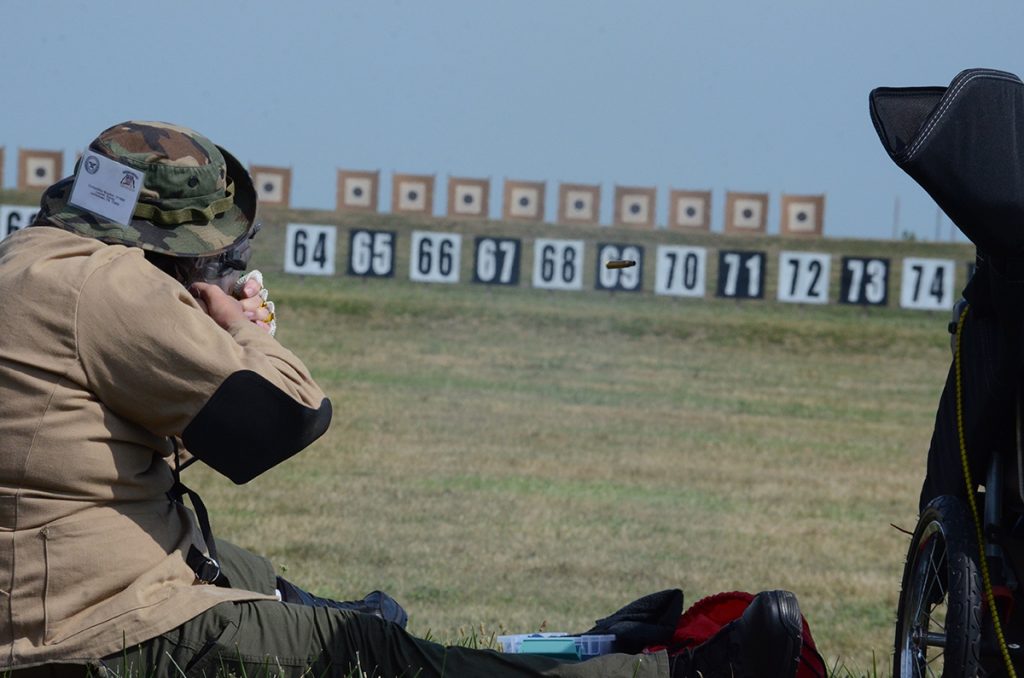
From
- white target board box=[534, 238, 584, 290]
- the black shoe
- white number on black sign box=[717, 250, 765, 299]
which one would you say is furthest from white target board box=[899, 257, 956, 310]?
the black shoe

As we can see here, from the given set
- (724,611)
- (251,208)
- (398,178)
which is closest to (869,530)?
(724,611)

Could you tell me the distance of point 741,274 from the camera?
25297 mm

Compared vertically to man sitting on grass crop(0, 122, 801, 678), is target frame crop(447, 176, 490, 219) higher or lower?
higher

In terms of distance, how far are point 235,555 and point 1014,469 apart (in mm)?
1579

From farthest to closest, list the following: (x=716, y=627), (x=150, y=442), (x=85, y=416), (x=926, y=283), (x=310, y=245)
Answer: (x=310, y=245)
(x=926, y=283)
(x=716, y=627)
(x=150, y=442)
(x=85, y=416)

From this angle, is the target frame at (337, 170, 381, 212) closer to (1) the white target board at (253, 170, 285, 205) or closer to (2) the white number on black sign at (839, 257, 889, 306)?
(1) the white target board at (253, 170, 285, 205)

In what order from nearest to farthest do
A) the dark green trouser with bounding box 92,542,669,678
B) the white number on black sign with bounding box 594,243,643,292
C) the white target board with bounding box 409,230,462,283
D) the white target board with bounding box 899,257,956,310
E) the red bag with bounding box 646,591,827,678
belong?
the dark green trouser with bounding box 92,542,669,678 → the red bag with bounding box 646,591,827,678 → the white number on black sign with bounding box 594,243,643,292 → the white target board with bounding box 899,257,956,310 → the white target board with bounding box 409,230,462,283

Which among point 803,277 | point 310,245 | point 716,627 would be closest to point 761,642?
point 716,627

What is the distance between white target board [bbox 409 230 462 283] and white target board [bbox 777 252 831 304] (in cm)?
577

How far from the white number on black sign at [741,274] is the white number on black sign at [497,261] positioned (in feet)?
11.9

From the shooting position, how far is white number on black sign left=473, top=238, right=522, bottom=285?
24938 mm

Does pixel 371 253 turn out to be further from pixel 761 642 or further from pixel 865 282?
pixel 761 642

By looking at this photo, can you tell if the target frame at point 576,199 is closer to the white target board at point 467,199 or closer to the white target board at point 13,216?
the white target board at point 467,199

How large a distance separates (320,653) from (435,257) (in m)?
23.2
